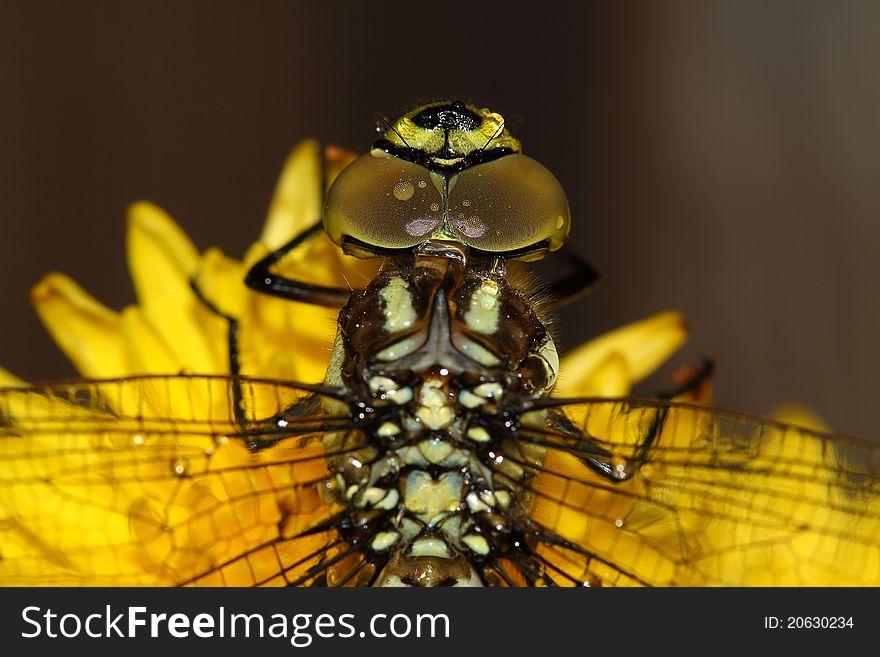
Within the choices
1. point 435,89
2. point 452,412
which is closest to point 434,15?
point 435,89

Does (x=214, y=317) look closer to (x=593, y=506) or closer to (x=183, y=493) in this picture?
(x=183, y=493)

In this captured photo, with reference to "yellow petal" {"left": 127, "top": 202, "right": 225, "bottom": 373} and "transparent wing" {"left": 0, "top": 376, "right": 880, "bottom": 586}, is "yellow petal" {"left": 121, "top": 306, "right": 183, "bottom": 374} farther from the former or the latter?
"transparent wing" {"left": 0, "top": 376, "right": 880, "bottom": 586}

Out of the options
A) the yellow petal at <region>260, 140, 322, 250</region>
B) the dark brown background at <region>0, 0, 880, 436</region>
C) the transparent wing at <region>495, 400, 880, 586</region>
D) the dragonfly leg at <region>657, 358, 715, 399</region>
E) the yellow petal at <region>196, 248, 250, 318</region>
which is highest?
the dark brown background at <region>0, 0, 880, 436</region>

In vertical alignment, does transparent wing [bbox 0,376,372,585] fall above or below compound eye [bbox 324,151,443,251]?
below

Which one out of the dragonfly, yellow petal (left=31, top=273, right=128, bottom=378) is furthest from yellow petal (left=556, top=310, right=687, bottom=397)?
yellow petal (left=31, top=273, right=128, bottom=378)
